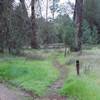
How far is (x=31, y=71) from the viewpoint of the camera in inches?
523

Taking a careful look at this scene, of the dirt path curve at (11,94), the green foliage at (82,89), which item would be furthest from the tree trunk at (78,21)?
the dirt path curve at (11,94)

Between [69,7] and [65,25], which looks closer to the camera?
[65,25]

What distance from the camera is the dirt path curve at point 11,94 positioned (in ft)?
30.4

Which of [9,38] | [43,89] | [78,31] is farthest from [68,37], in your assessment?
[43,89]

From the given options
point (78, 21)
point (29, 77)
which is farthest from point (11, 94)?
point (78, 21)

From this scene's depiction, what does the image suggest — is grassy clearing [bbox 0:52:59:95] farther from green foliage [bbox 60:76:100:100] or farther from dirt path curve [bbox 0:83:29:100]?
green foliage [bbox 60:76:100:100]

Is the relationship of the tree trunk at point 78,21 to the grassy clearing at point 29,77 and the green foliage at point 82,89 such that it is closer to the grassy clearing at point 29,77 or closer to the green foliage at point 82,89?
the grassy clearing at point 29,77

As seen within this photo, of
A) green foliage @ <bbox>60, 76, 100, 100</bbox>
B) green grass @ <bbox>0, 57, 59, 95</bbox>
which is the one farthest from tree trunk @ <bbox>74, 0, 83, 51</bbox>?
green foliage @ <bbox>60, 76, 100, 100</bbox>

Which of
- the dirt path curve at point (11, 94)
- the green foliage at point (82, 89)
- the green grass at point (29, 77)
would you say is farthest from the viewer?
the green grass at point (29, 77)

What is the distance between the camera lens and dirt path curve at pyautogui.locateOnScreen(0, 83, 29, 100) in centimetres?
927

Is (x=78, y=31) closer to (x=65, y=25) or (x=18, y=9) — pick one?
(x=65, y=25)

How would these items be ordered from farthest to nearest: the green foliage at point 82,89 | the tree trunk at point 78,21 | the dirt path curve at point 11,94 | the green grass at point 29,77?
the tree trunk at point 78,21
the green grass at point 29,77
the dirt path curve at point 11,94
the green foliage at point 82,89

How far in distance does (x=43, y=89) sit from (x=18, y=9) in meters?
7.14

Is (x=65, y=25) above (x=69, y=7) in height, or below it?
below
